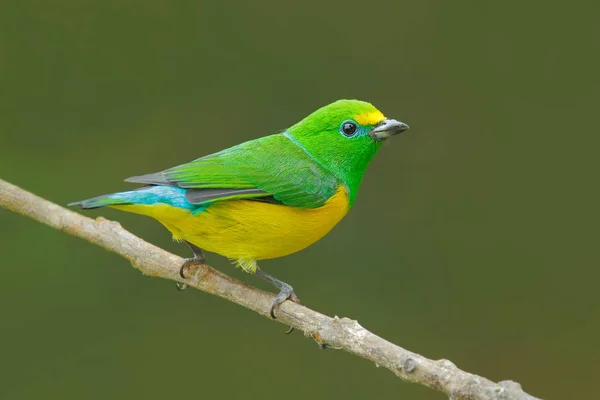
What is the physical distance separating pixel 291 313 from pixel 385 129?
4.13ft

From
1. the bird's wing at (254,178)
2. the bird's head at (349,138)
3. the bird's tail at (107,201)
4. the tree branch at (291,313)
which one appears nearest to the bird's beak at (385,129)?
the bird's head at (349,138)

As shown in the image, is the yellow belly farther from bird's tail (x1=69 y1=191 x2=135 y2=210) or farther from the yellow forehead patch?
the yellow forehead patch

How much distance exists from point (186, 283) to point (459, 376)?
1864mm

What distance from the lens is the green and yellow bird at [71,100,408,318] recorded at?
13.3 ft

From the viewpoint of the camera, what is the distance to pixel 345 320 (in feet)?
11.5

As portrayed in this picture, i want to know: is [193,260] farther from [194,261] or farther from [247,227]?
[247,227]

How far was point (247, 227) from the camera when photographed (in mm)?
4047

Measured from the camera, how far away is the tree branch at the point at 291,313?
9.56ft

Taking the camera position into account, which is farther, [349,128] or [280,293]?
[349,128]

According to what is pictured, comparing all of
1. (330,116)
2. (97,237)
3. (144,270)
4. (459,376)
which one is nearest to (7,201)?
(97,237)

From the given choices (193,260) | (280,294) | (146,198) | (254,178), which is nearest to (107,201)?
(146,198)

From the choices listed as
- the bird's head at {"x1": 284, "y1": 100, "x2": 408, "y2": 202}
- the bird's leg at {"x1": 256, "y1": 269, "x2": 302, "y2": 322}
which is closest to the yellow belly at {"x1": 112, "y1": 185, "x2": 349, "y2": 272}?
the bird's leg at {"x1": 256, "y1": 269, "x2": 302, "y2": 322}

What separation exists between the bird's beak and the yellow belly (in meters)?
0.58

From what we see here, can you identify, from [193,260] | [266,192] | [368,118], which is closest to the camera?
[266,192]
